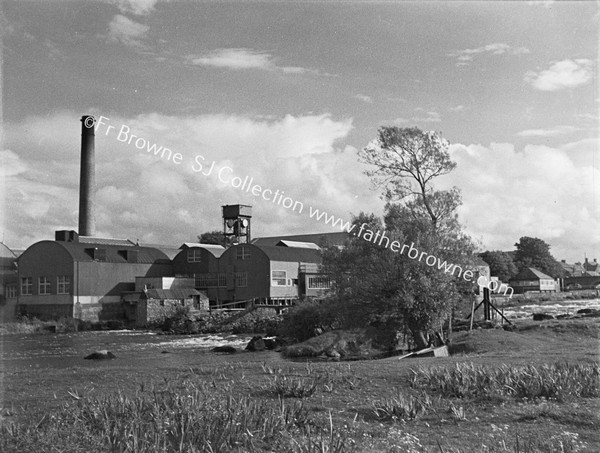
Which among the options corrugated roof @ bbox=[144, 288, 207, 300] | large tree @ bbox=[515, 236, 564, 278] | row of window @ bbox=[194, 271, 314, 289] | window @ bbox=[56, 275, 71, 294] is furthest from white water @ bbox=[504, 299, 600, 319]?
large tree @ bbox=[515, 236, 564, 278]

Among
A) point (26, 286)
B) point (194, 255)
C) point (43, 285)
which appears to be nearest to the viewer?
point (43, 285)

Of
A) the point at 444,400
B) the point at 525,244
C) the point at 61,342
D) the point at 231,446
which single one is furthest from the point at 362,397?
the point at 525,244

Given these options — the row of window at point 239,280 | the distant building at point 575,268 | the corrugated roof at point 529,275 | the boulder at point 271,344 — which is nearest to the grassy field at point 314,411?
the boulder at point 271,344

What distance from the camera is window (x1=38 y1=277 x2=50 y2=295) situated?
231 feet

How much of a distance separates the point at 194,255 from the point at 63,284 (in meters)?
16.0

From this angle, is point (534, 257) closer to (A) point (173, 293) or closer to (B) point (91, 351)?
(A) point (173, 293)

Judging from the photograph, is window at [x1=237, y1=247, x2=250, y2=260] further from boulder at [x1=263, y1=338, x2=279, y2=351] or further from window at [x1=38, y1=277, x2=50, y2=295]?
boulder at [x1=263, y1=338, x2=279, y2=351]

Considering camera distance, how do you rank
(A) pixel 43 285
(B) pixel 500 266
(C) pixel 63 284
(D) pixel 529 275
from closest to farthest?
(C) pixel 63 284 < (A) pixel 43 285 < (B) pixel 500 266 < (D) pixel 529 275

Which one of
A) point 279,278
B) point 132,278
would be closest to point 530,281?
point 279,278

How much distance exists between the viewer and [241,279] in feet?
242

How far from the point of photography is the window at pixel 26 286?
71.9 metres

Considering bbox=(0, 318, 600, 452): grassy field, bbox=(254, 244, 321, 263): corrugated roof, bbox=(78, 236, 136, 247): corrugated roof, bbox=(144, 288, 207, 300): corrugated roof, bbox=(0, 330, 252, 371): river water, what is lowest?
bbox=(0, 330, 252, 371): river water

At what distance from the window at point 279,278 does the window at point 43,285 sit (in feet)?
79.6

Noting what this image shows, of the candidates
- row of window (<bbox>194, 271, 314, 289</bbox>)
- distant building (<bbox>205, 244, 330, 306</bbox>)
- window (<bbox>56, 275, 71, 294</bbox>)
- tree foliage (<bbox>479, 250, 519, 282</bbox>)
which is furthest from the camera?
tree foliage (<bbox>479, 250, 519, 282</bbox>)
